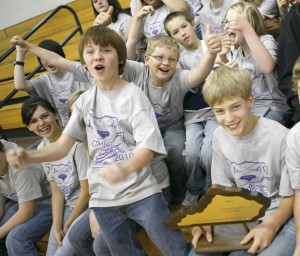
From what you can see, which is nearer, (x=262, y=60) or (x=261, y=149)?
(x=261, y=149)

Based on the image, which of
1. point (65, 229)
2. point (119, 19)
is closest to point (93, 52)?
point (65, 229)

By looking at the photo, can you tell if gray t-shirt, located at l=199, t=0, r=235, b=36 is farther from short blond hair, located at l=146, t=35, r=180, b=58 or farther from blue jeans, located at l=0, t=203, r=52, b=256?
blue jeans, located at l=0, t=203, r=52, b=256

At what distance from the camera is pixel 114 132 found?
1.45 metres

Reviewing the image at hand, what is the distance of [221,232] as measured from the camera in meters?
1.31

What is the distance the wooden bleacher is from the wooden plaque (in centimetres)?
289

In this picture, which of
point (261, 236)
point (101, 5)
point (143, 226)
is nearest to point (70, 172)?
point (143, 226)

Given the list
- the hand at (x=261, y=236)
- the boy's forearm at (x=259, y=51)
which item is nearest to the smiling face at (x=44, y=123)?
the boy's forearm at (x=259, y=51)

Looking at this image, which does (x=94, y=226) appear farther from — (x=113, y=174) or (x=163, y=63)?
Result: (x=163, y=63)

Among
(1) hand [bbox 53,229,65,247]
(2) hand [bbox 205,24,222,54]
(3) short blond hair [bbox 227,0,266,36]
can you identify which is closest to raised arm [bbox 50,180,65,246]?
(1) hand [bbox 53,229,65,247]

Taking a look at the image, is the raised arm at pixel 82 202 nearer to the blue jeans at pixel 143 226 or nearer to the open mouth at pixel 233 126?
the blue jeans at pixel 143 226

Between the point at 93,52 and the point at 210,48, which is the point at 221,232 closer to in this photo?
the point at 210,48

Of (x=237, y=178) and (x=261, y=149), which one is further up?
(x=261, y=149)

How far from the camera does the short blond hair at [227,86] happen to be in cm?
132

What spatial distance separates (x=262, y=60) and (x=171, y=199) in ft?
2.69
